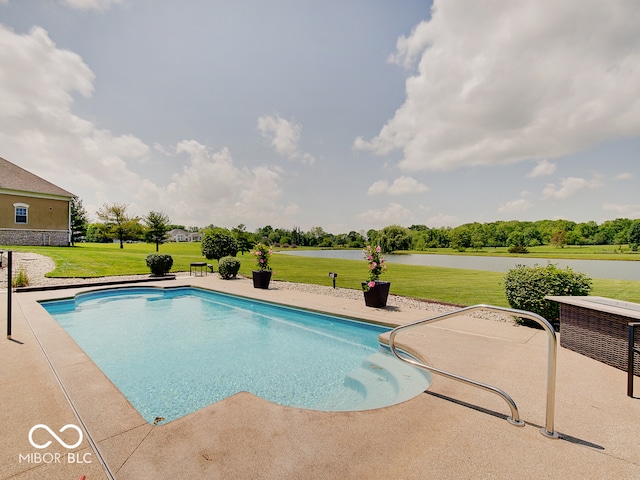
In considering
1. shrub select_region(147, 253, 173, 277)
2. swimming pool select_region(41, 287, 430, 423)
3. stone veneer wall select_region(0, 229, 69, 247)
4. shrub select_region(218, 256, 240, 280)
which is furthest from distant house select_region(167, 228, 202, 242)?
swimming pool select_region(41, 287, 430, 423)

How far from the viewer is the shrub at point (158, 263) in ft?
43.3

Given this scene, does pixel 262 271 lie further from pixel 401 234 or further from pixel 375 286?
pixel 401 234

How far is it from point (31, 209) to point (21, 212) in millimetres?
636

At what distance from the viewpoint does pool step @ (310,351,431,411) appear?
3576 millimetres

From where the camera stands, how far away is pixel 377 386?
4000mm

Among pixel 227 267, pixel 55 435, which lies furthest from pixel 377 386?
pixel 227 267

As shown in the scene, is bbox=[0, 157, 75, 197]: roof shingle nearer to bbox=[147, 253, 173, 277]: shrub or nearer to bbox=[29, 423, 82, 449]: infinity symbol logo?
bbox=[147, 253, 173, 277]: shrub

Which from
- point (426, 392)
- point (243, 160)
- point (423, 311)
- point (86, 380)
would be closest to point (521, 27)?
point (423, 311)

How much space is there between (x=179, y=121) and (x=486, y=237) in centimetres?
6613

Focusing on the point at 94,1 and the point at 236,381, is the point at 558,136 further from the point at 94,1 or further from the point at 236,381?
the point at 94,1

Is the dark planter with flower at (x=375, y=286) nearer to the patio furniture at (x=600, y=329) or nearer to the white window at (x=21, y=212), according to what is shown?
the patio furniture at (x=600, y=329)

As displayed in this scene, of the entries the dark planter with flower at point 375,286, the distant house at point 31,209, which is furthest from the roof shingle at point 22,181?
the dark planter with flower at point 375,286

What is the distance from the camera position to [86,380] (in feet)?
10.6

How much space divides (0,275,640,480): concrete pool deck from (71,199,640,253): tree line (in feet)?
66.7
